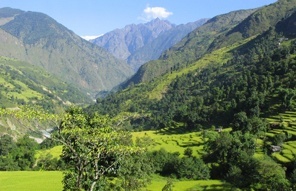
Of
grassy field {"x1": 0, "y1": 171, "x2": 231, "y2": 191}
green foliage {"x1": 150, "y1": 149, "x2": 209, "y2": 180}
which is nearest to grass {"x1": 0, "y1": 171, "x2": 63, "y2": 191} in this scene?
grassy field {"x1": 0, "y1": 171, "x2": 231, "y2": 191}

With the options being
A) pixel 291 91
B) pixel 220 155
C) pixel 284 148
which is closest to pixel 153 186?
pixel 220 155

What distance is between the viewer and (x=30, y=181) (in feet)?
334

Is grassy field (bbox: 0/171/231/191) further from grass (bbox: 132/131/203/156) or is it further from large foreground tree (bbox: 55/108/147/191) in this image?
large foreground tree (bbox: 55/108/147/191)

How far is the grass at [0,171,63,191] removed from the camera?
303 ft

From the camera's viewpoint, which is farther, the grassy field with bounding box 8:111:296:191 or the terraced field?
the terraced field

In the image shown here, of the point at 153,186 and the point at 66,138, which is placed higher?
the point at 66,138

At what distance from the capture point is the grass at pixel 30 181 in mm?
92312

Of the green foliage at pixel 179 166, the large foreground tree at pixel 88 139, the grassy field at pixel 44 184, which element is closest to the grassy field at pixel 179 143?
the green foliage at pixel 179 166

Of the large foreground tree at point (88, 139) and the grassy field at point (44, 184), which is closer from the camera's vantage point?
the large foreground tree at point (88, 139)

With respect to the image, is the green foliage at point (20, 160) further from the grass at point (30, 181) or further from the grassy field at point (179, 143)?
the grassy field at point (179, 143)

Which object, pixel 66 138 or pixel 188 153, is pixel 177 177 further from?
pixel 66 138

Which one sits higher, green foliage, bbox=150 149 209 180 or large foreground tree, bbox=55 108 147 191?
large foreground tree, bbox=55 108 147 191

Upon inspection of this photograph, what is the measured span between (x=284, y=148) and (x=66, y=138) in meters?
108

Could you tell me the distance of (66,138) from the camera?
1323 inches
